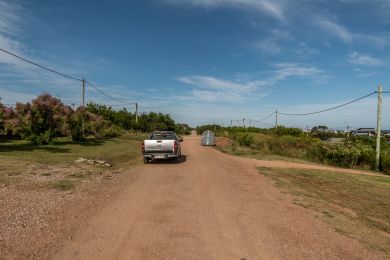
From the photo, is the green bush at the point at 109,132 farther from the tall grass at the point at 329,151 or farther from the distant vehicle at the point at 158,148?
the distant vehicle at the point at 158,148

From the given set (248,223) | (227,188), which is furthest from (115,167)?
(248,223)

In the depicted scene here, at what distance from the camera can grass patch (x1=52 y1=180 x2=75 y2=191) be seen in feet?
32.8

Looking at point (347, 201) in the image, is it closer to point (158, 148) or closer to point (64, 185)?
point (64, 185)

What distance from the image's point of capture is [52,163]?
14.9m

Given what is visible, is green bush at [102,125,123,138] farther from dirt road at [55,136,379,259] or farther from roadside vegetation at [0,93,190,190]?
dirt road at [55,136,379,259]

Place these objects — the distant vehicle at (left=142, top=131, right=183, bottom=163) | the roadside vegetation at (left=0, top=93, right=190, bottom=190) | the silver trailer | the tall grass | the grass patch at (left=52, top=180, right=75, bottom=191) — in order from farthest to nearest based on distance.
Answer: the silver trailer < the tall grass < the distant vehicle at (left=142, top=131, right=183, bottom=163) < the roadside vegetation at (left=0, top=93, right=190, bottom=190) < the grass patch at (left=52, top=180, right=75, bottom=191)

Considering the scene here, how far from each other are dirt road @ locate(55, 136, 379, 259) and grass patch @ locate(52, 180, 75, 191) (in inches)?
65.0

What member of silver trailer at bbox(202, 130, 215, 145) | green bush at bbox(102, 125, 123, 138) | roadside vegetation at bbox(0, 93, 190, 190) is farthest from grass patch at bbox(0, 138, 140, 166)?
green bush at bbox(102, 125, 123, 138)

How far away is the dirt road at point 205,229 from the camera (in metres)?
5.47

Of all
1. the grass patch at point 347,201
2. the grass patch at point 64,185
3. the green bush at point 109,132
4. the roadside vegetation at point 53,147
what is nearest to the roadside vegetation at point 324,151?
the grass patch at point 347,201

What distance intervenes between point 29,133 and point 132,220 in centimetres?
1980

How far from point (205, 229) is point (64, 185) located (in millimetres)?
5644

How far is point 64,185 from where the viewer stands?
10383 mm

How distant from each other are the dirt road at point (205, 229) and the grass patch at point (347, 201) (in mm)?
467
